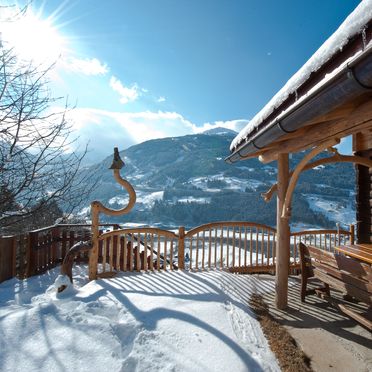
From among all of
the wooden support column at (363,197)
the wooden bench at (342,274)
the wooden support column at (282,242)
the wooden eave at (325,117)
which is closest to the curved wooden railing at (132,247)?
the wooden support column at (282,242)

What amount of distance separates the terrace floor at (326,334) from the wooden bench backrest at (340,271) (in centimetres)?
50

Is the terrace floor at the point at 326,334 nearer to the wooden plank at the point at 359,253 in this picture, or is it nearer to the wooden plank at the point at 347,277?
the wooden plank at the point at 347,277

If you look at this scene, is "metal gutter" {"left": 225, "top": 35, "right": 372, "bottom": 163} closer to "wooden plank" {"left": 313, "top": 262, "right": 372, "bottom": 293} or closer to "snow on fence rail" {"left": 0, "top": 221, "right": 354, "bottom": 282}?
"wooden plank" {"left": 313, "top": 262, "right": 372, "bottom": 293}

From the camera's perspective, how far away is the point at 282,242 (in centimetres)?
387

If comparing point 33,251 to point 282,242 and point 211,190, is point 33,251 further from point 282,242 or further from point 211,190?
point 211,190

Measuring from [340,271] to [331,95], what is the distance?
2543 millimetres

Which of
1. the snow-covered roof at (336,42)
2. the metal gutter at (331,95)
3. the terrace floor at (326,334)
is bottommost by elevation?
the terrace floor at (326,334)

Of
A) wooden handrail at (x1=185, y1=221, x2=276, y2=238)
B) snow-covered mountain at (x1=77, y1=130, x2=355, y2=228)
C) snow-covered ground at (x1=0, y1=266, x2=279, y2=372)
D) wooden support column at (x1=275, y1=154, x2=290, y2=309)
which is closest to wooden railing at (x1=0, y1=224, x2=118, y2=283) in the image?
snow-covered ground at (x1=0, y1=266, x2=279, y2=372)

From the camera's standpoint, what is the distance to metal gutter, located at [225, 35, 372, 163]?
4.45 ft

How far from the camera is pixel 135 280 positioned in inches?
174

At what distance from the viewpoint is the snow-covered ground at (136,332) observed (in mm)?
2213

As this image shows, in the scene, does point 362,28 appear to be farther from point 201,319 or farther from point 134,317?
point 134,317

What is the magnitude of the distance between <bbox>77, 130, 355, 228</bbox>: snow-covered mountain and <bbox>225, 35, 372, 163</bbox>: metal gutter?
214 feet

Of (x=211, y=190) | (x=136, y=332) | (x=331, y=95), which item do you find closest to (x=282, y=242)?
(x=136, y=332)
